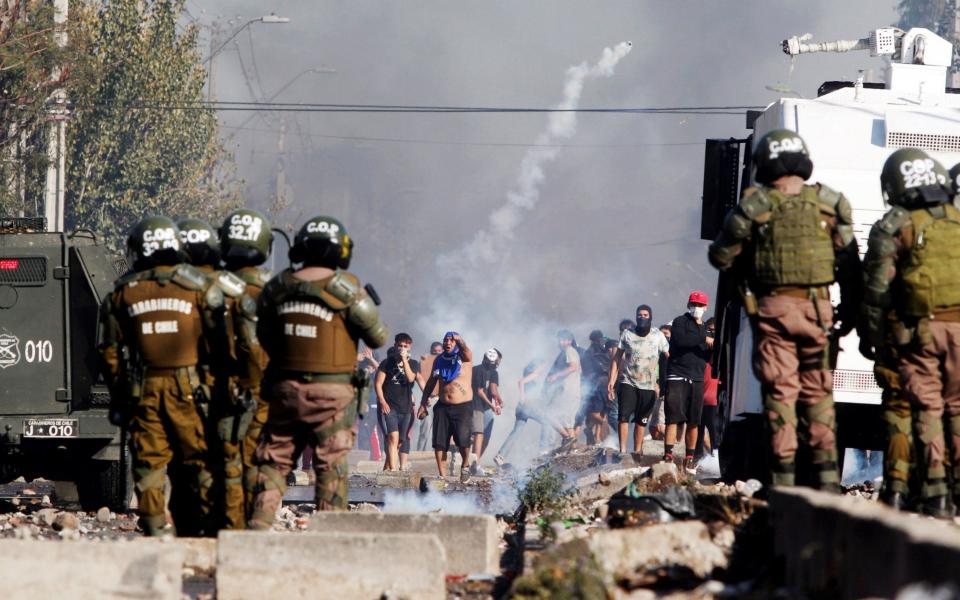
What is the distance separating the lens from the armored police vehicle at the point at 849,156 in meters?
11.6

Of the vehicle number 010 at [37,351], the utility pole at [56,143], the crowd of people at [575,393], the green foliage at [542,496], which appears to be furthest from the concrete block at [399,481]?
the utility pole at [56,143]

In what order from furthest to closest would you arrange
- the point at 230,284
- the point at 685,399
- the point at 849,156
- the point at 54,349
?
the point at 685,399 → the point at 54,349 → the point at 849,156 → the point at 230,284

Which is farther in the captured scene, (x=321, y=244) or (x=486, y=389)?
(x=486, y=389)

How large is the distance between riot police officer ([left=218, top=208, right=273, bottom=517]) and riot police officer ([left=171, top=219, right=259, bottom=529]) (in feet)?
0.07

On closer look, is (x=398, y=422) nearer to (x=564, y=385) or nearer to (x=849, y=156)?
(x=564, y=385)

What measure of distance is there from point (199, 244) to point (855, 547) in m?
5.11

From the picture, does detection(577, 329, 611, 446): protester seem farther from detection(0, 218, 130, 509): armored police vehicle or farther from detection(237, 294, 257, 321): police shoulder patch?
detection(237, 294, 257, 321): police shoulder patch

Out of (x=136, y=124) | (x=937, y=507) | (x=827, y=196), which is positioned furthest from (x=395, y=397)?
(x=136, y=124)

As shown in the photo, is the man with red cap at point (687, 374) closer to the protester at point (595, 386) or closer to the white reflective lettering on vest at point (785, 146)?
the protester at point (595, 386)

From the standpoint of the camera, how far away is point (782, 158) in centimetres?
862

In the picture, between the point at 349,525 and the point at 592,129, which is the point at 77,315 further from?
the point at 592,129

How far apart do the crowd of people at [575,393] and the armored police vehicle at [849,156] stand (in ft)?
13.0

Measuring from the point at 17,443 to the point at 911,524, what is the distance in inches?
380

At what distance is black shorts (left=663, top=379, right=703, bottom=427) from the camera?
55.6ft
